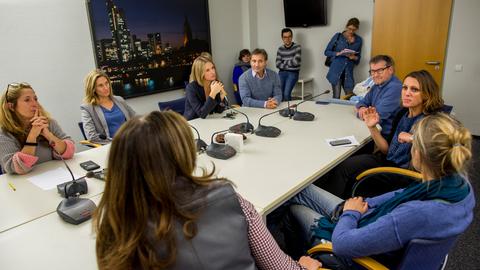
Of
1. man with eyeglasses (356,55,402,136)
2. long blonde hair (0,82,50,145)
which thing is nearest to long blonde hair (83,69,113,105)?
long blonde hair (0,82,50,145)

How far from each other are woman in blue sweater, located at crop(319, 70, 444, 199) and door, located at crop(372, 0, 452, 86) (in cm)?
254

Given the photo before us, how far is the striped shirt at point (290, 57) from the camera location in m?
5.40

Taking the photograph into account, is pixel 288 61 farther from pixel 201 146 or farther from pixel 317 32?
pixel 201 146

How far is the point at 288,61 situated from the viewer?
544 centimetres

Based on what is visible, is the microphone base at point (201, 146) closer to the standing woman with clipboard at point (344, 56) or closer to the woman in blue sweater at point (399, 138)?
the woman in blue sweater at point (399, 138)

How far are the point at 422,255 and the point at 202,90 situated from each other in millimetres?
2429

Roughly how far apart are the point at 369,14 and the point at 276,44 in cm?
164

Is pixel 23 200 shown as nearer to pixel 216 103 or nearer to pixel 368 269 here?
pixel 368 269

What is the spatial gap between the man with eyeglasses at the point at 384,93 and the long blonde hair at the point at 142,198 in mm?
2155

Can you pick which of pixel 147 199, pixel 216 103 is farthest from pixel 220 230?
pixel 216 103

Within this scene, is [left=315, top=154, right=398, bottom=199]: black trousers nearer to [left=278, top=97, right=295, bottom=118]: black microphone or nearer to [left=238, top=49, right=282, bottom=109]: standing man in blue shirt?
[left=278, top=97, right=295, bottom=118]: black microphone

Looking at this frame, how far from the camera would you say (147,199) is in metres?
0.78

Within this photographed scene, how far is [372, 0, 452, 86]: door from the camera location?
4.22 metres

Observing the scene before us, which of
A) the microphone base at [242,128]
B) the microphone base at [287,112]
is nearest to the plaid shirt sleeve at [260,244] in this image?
the microphone base at [242,128]
